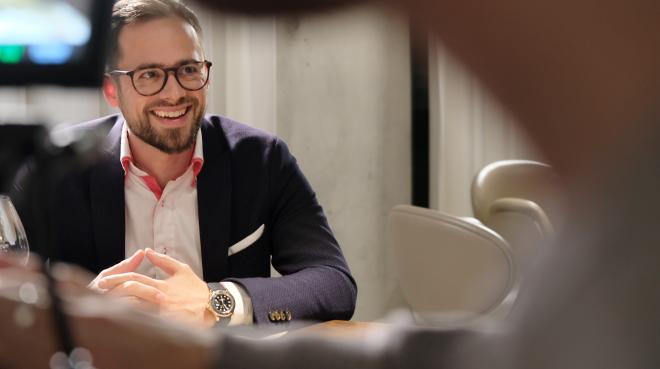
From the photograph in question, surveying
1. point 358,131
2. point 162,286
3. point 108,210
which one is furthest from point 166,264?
point 358,131

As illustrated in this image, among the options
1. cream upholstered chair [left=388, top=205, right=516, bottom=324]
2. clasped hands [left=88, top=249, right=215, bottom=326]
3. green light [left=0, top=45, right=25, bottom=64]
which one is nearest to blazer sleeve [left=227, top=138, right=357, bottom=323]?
clasped hands [left=88, top=249, right=215, bottom=326]

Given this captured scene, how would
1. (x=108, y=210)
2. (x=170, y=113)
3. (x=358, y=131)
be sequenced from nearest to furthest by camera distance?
(x=108, y=210) → (x=170, y=113) → (x=358, y=131)

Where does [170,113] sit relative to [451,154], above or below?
above

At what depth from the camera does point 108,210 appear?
1.30m

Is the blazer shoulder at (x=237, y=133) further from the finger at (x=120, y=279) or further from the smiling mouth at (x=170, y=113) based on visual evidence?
the finger at (x=120, y=279)

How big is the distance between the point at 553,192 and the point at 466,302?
4.91ft

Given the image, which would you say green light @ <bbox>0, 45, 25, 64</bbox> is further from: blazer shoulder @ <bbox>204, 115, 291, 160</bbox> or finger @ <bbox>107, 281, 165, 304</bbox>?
blazer shoulder @ <bbox>204, 115, 291, 160</bbox>

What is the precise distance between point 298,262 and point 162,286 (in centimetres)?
37

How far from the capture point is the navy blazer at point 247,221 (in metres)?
1.22

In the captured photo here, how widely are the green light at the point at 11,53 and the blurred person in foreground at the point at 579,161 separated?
0.21 feet

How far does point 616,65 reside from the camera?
0.16 m

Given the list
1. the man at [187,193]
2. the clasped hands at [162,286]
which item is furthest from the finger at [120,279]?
the man at [187,193]

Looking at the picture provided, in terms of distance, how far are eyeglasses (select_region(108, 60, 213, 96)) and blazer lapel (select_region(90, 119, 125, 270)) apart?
122mm

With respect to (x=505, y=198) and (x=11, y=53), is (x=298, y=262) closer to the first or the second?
(x=505, y=198)
